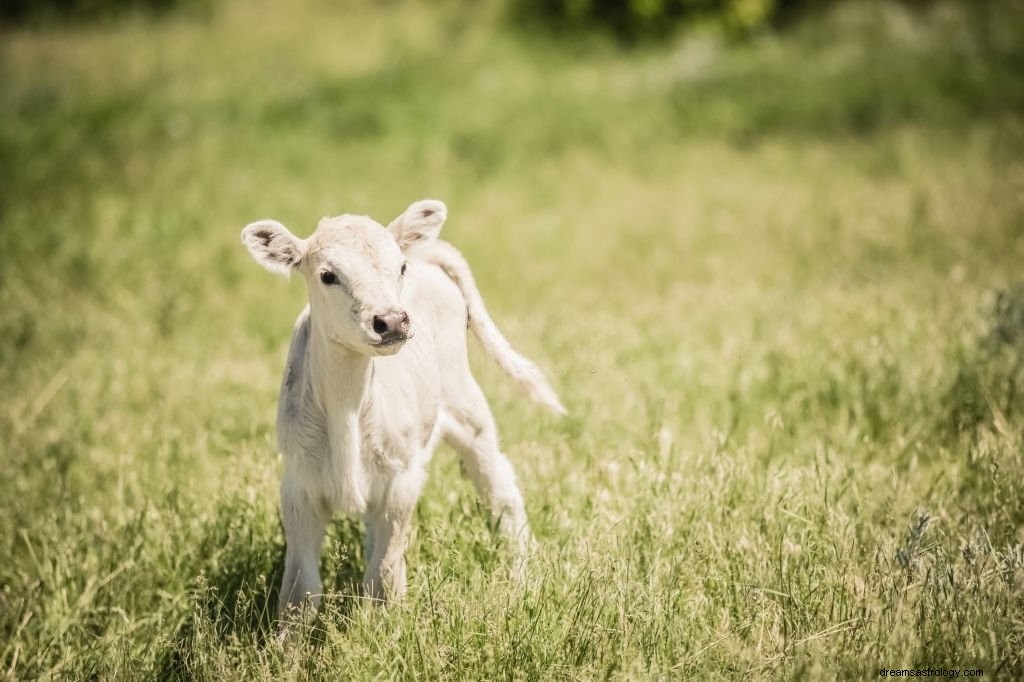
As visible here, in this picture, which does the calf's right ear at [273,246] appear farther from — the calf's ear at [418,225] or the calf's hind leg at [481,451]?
the calf's hind leg at [481,451]

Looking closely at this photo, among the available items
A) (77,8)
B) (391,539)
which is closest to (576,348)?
(391,539)

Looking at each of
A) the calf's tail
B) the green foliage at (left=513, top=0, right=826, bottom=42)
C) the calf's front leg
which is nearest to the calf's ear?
the calf's tail

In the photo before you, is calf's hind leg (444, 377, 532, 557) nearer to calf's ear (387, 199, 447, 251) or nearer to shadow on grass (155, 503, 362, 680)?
shadow on grass (155, 503, 362, 680)

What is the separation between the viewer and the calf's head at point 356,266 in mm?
3471

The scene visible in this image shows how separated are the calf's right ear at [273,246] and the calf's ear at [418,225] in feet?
1.21

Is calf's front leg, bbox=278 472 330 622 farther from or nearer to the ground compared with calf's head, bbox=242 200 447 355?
nearer to the ground

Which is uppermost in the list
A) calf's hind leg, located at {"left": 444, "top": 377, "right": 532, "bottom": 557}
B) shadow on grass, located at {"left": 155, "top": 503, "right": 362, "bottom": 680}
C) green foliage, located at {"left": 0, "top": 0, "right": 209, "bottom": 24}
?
green foliage, located at {"left": 0, "top": 0, "right": 209, "bottom": 24}

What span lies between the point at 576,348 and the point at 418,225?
3.22 m

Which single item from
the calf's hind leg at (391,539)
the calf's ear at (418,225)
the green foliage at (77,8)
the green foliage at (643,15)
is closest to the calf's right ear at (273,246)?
Answer: the calf's ear at (418,225)

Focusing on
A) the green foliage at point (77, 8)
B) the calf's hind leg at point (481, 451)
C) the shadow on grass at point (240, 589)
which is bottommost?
the shadow on grass at point (240, 589)

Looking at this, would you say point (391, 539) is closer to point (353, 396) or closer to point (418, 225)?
point (353, 396)

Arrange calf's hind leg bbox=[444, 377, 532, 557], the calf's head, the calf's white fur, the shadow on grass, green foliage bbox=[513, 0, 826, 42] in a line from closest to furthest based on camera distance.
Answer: the calf's head → the calf's white fur → the shadow on grass → calf's hind leg bbox=[444, 377, 532, 557] → green foliage bbox=[513, 0, 826, 42]

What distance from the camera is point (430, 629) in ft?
11.8

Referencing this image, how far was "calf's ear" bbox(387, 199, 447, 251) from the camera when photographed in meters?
3.92
